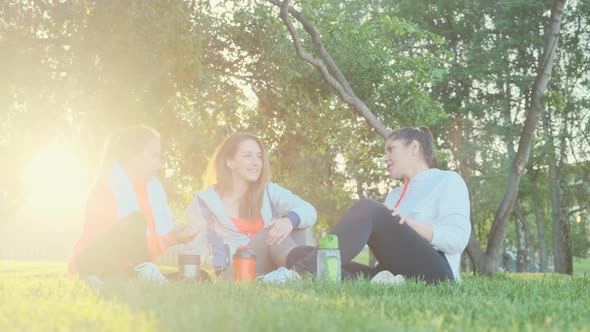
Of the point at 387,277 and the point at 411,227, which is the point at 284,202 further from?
the point at 411,227

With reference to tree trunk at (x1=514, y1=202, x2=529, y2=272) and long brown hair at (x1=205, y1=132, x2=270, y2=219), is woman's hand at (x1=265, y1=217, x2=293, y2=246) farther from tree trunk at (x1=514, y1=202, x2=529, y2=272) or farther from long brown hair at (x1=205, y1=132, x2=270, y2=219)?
tree trunk at (x1=514, y1=202, x2=529, y2=272)

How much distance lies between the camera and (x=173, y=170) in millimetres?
20484

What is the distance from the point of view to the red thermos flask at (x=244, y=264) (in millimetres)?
6266

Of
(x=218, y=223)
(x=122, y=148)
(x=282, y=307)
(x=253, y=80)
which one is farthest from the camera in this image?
(x=253, y=80)

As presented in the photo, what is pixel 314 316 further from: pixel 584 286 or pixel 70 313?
pixel 584 286

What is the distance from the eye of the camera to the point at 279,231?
22.4 feet

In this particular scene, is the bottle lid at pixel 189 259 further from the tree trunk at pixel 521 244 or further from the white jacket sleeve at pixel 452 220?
the tree trunk at pixel 521 244

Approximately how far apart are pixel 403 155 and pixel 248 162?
1.56 metres

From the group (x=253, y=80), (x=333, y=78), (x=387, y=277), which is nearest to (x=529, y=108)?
(x=333, y=78)

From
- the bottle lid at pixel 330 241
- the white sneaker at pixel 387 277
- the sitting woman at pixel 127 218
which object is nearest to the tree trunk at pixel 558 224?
the white sneaker at pixel 387 277

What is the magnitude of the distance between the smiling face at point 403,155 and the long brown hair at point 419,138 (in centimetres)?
4

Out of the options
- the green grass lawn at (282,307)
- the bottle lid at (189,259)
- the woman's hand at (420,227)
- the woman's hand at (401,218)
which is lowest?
the green grass lawn at (282,307)

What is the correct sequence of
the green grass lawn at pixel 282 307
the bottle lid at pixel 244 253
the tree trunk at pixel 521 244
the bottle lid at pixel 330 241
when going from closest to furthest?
1. the green grass lawn at pixel 282 307
2. the bottle lid at pixel 330 241
3. the bottle lid at pixel 244 253
4. the tree trunk at pixel 521 244

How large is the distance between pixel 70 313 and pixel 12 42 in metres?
11.7
